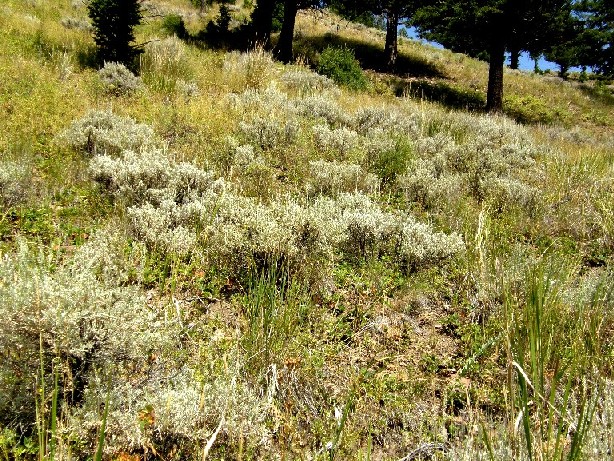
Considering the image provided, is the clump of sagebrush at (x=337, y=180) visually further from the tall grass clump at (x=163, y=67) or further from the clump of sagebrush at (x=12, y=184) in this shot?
the tall grass clump at (x=163, y=67)

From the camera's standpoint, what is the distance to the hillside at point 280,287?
6.31 ft

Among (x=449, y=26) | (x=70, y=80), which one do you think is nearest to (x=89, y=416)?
(x=70, y=80)

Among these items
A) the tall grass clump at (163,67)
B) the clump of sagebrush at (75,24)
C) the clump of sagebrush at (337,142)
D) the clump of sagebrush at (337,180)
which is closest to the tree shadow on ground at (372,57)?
the clump of sagebrush at (75,24)

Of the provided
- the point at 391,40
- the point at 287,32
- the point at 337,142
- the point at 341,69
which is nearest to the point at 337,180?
the point at 337,142

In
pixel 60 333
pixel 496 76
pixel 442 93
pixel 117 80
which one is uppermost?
pixel 496 76

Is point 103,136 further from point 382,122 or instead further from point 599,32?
point 599,32

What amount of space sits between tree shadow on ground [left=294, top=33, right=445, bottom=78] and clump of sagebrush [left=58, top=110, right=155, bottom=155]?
639 inches

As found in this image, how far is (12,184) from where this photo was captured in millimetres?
3910

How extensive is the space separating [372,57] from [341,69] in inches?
373

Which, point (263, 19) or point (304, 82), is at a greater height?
point (263, 19)

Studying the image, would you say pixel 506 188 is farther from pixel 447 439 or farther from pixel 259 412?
pixel 259 412

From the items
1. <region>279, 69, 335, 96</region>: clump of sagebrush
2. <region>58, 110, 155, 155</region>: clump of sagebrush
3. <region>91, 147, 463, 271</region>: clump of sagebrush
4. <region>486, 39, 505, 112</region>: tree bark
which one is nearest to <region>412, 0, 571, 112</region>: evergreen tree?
<region>486, 39, 505, 112</region>: tree bark

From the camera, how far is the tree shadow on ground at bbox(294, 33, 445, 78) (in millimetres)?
21234

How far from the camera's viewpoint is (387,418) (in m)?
2.39
